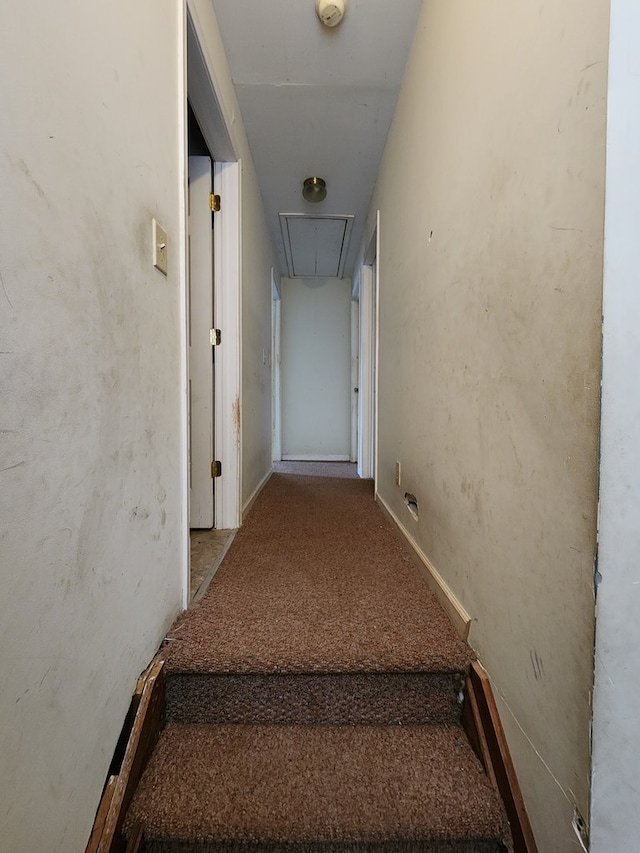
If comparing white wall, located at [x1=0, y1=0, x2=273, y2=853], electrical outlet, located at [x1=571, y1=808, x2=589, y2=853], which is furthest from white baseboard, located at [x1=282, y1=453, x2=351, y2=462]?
electrical outlet, located at [x1=571, y1=808, x2=589, y2=853]

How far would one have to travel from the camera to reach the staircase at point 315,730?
2.46 feet

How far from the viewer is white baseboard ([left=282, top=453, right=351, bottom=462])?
16.2 feet

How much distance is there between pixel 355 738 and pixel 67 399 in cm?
97

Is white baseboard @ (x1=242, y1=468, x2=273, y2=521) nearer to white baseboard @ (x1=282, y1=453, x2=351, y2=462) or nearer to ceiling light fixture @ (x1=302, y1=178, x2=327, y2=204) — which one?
white baseboard @ (x1=282, y1=453, x2=351, y2=462)

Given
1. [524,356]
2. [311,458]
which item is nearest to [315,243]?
[311,458]

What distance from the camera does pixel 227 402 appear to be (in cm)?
196

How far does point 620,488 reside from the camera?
583mm

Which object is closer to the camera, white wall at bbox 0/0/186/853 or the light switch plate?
white wall at bbox 0/0/186/853

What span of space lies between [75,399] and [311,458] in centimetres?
434

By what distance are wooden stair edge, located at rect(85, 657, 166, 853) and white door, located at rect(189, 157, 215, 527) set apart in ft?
3.41

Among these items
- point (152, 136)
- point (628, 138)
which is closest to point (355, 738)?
point (628, 138)

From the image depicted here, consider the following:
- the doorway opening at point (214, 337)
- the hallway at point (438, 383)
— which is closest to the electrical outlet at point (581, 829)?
the hallway at point (438, 383)

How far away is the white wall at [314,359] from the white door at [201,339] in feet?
9.62

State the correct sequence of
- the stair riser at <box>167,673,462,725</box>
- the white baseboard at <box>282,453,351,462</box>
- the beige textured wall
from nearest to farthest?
1. the beige textured wall
2. the stair riser at <box>167,673,462,725</box>
3. the white baseboard at <box>282,453,351,462</box>
